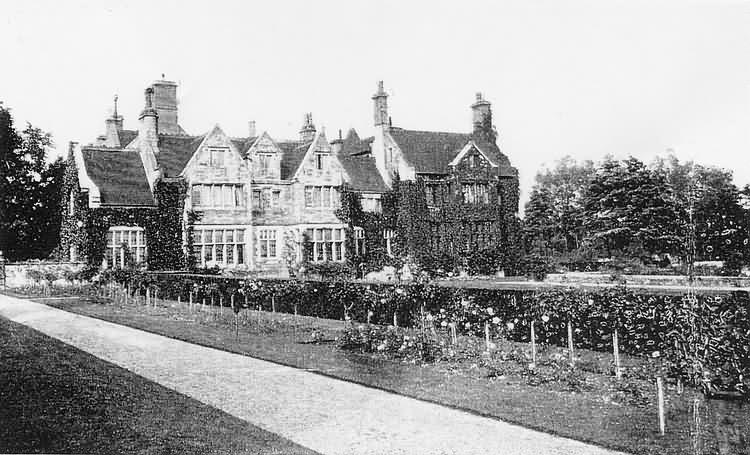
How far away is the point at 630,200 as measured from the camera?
50.2 metres

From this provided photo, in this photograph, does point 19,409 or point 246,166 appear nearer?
point 19,409

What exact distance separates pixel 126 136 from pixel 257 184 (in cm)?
2026

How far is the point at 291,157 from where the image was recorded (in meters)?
40.7

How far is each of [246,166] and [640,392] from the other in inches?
1214

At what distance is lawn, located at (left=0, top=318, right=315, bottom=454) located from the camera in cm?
738

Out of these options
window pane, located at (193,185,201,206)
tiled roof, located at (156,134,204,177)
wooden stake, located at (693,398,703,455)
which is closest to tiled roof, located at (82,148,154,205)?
tiled roof, located at (156,134,204,177)

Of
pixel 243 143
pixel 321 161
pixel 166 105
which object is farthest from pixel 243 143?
pixel 166 105

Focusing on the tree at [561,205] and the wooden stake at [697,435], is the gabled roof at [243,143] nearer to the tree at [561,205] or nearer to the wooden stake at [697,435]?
the tree at [561,205]

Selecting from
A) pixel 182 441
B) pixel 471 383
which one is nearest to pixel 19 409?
pixel 182 441

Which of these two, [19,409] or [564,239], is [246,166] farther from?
[564,239]

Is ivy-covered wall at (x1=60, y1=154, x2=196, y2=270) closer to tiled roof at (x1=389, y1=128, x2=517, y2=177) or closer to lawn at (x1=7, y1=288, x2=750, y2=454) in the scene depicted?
tiled roof at (x1=389, y1=128, x2=517, y2=177)

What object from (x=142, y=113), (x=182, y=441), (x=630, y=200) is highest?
(x=142, y=113)

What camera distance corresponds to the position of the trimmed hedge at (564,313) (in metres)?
9.81

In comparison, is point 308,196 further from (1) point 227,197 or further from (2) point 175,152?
(2) point 175,152
